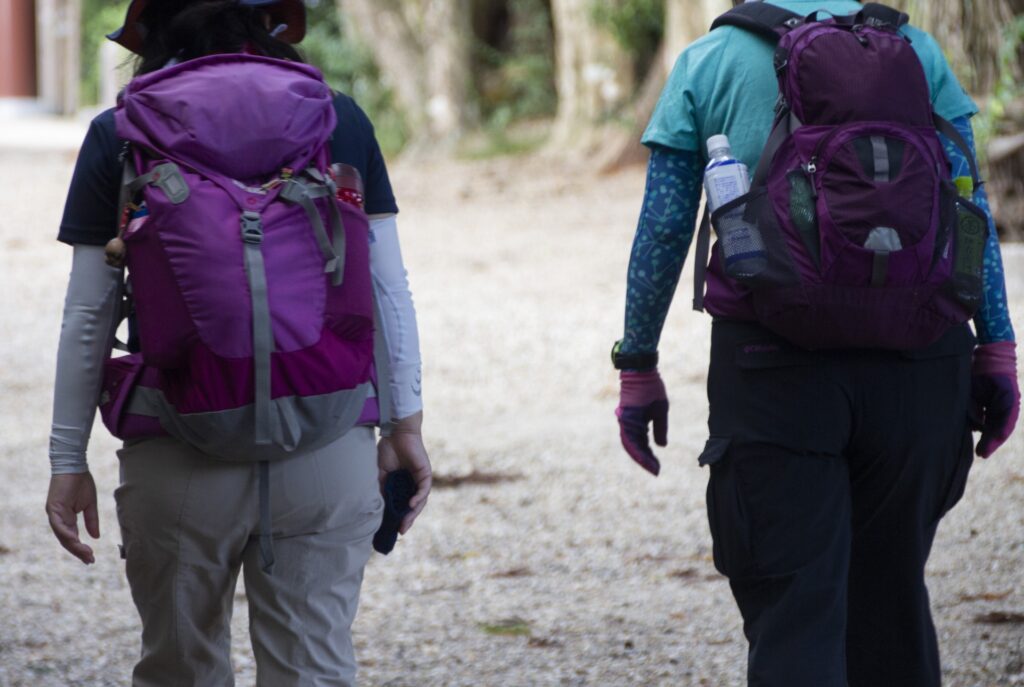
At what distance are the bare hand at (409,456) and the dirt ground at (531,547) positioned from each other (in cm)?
140

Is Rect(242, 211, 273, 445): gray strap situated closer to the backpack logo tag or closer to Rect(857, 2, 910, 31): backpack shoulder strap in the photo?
the backpack logo tag

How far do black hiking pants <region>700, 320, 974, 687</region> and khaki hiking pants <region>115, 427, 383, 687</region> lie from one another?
636mm

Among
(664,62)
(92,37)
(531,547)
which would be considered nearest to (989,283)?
(531,547)

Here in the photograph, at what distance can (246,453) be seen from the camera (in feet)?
7.30

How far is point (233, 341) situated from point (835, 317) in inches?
37.0

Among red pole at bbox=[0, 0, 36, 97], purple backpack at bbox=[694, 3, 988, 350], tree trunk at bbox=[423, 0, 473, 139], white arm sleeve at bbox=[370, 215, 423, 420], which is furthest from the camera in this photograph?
red pole at bbox=[0, 0, 36, 97]

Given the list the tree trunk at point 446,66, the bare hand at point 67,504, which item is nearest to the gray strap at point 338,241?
the bare hand at point 67,504

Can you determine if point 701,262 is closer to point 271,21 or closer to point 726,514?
point 726,514

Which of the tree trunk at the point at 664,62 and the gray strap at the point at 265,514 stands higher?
the gray strap at the point at 265,514

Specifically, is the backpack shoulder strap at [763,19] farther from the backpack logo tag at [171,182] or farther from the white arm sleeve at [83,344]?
the white arm sleeve at [83,344]

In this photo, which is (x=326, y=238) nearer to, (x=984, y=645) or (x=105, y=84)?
(x=984, y=645)

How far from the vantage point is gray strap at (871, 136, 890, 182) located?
238 cm

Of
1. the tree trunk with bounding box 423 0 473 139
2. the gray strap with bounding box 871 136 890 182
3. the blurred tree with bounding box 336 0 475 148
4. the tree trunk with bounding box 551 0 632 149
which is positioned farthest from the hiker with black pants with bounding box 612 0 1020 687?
the tree trunk with bounding box 423 0 473 139

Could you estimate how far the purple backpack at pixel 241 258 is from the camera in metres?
2.12
